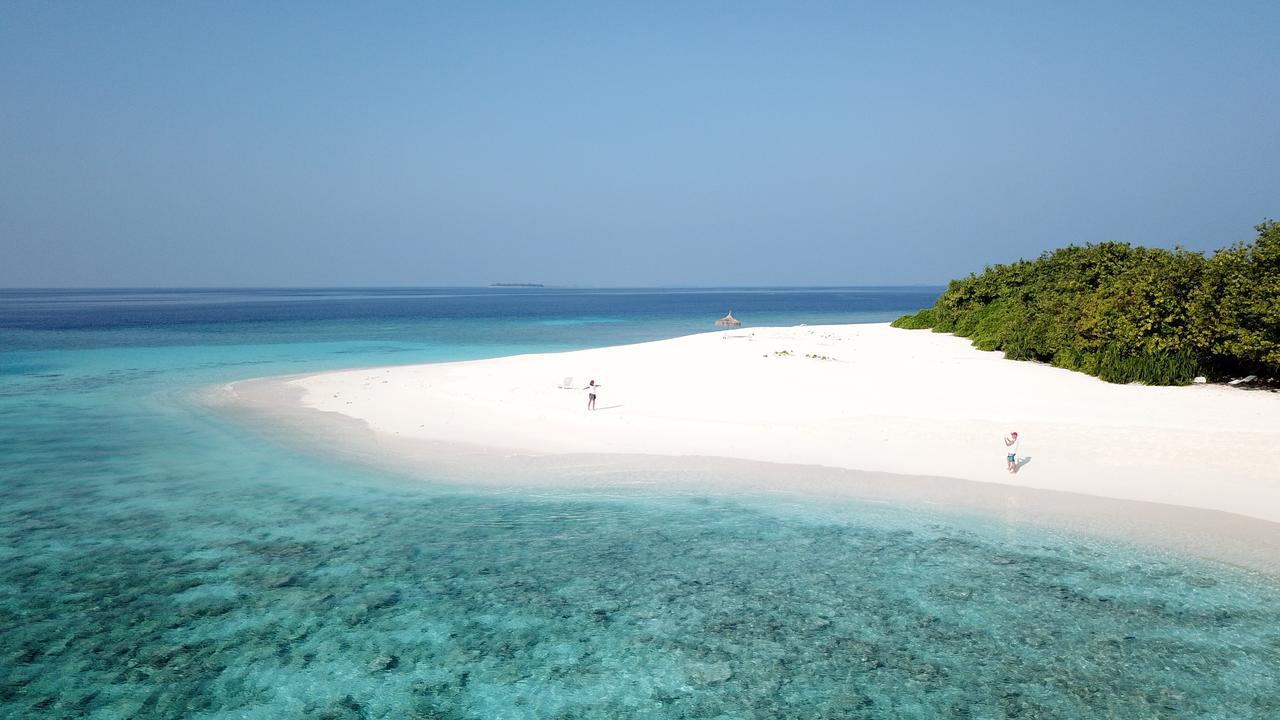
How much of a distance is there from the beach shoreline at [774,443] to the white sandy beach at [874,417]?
74 millimetres

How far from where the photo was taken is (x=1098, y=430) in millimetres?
16641

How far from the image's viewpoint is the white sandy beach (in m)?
14.3

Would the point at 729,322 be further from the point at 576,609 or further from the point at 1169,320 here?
the point at 576,609

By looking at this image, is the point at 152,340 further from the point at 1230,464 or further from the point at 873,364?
the point at 1230,464

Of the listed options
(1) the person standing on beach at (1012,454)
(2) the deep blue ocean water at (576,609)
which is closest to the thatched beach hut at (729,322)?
(1) the person standing on beach at (1012,454)

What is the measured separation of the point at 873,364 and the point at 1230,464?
1421 centimetres

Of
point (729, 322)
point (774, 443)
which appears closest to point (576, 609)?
point (774, 443)

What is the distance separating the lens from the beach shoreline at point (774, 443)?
12406 mm

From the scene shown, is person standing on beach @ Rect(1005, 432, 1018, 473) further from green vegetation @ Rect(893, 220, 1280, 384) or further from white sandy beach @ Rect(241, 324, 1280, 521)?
green vegetation @ Rect(893, 220, 1280, 384)

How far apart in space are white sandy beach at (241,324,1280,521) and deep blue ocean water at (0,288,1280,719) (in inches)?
126

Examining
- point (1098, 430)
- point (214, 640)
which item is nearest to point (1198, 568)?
point (1098, 430)

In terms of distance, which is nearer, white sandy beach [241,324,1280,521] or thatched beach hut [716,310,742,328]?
white sandy beach [241,324,1280,521]

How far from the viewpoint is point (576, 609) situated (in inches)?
362

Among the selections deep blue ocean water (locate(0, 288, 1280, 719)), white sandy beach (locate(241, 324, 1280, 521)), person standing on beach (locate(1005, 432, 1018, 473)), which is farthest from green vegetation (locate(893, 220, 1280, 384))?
deep blue ocean water (locate(0, 288, 1280, 719))
